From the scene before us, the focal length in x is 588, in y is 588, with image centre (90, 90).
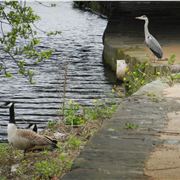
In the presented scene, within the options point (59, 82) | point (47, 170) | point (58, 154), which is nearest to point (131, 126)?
point (47, 170)

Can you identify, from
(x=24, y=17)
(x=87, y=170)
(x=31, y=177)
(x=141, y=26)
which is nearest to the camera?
(x=87, y=170)

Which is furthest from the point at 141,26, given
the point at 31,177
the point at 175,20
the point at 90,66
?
the point at 31,177

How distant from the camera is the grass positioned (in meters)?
7.03

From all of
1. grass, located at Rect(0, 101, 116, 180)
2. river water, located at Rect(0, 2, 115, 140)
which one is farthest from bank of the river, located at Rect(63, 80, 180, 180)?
river water, located at Rect(0, 2, 115, 140)

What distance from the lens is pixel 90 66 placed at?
73.6 ft

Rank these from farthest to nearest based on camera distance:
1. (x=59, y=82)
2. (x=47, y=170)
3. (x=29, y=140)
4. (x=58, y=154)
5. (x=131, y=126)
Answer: (x=59, y=82)
(x=29, y=140)
(x=58, y=154)
(x=47, y=170)
(x=131, y=126)

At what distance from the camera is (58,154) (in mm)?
7941

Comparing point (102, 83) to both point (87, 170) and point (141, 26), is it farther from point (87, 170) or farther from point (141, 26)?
point (87, 170)

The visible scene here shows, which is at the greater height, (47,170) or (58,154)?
(47,170)

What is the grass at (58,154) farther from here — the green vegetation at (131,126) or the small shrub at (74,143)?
the green vegetation at (131,126)

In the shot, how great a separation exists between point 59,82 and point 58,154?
11.2 metres

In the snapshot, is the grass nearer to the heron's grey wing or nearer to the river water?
the river water

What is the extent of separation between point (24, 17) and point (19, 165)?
2.02 meters

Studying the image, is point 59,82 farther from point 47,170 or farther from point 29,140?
point 47,170
